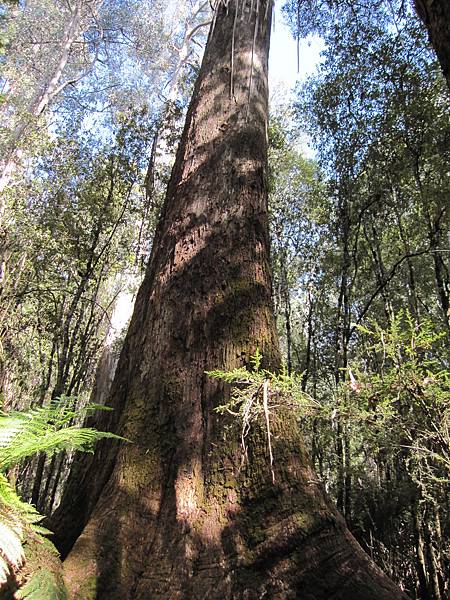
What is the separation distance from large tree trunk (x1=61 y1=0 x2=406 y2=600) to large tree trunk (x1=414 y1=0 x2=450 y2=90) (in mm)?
1308

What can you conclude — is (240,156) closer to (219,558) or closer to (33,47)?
(219,558)

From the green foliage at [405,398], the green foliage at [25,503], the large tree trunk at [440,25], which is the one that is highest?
the large tree trunk at [440,25]

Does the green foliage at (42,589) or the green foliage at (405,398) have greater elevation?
the green foliage at (405,398)

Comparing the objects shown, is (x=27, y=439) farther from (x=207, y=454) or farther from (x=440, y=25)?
(x=440, y=25)

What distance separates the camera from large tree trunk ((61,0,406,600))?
59.9 inches

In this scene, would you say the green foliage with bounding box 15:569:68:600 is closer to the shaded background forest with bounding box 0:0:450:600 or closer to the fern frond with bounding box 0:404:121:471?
the fern frond with bounding box 0:404:121:471

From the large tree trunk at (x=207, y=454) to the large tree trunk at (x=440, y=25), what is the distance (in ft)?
4.29

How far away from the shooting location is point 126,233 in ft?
29.6

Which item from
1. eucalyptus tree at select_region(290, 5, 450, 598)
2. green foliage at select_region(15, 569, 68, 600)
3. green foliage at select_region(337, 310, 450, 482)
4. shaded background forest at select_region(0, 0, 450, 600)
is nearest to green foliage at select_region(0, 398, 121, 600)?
green foliage at select_region(15, 569, 68, 600)

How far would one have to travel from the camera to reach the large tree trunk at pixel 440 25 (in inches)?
40.6

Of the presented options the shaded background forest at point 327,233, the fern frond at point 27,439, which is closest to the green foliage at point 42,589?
the fern frond at point 27,439

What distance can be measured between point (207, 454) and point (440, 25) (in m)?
1.61

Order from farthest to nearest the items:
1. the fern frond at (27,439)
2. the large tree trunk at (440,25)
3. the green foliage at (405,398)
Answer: the fern frond at (27,439) < the green foliage at (405,398) < the large tree trunk at (440,25)

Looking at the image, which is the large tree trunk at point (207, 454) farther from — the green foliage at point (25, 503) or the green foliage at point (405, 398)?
the green foliage at point (405, 398)
